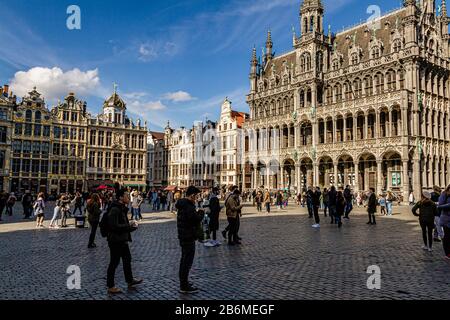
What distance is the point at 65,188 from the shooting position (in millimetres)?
59281

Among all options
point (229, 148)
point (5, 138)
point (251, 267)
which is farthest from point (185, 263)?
point (5, 138)

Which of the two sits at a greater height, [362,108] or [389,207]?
[362,108]

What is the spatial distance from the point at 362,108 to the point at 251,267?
37279 millimetres

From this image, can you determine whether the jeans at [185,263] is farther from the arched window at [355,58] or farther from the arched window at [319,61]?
the arched window at [319,61]

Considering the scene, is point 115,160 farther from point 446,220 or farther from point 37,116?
point 446,220

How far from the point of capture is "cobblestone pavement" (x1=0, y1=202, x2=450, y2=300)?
6.77 metres

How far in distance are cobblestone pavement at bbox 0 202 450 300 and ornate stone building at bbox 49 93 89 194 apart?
157 feet

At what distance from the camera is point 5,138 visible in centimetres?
5450

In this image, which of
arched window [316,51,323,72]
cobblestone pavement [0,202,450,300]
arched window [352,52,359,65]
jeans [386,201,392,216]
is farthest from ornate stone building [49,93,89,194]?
cobblestone pavement [0,202,450,300]

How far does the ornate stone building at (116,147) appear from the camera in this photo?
62.5 m

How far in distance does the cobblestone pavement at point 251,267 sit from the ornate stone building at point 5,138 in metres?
46.4
